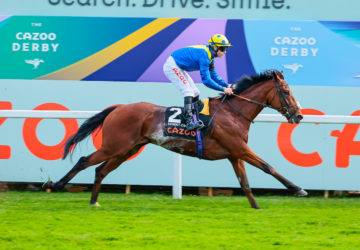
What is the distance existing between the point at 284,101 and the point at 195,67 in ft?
3.21

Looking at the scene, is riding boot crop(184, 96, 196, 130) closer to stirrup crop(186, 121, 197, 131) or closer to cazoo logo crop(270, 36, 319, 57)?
stirrup crop(186, 121, 197, 131)

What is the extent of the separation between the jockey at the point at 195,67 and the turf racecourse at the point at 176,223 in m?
1.01

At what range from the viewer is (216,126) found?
20.8ft

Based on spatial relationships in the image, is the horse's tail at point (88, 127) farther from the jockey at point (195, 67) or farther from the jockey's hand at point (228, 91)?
the jockey's hand at point (228, 91)

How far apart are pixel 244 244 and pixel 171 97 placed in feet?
10.7

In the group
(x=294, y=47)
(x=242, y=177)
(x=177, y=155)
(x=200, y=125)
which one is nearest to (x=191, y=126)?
(x=200, y=125)

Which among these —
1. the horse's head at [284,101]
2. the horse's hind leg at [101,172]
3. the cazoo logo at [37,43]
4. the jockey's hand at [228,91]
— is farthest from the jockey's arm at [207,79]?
the cazoo logo at [37,43]

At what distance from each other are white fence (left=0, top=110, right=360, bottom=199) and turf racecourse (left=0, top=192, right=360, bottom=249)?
10.0 inches

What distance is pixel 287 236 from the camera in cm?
479

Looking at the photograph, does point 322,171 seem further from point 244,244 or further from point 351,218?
point 244,244

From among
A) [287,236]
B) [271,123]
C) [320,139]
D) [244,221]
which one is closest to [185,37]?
[271,123]

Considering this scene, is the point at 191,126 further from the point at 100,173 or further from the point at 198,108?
the point at 100,173

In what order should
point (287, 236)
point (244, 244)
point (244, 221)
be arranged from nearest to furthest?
point (244, 244), point (287, 236), point (244, 221)

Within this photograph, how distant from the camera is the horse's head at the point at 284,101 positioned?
6258 mm
